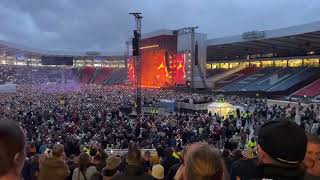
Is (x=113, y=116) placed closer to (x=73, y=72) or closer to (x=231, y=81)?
(x=231, y=81)

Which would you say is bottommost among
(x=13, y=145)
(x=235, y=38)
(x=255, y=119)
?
(x=255, y=119)

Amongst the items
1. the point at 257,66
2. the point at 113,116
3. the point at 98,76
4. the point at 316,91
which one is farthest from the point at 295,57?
the point at 98,76

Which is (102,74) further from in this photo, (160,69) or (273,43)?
(273,43)

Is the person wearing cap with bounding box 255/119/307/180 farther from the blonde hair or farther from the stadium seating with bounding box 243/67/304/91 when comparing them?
the stadium seating with bounding box 243/67/304/91

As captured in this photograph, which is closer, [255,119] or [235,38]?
[255,119]

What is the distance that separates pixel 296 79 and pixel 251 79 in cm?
833

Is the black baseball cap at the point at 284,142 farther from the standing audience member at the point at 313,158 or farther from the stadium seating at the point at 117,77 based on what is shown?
the stadium seating at the point at 117,77

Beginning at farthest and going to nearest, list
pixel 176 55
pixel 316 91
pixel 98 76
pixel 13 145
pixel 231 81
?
pixel 98 76 < pixel 231 81 < pixel 176 55 < pixel 316 91 < pixel 13 145

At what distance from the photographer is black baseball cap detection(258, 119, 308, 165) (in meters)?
1.89

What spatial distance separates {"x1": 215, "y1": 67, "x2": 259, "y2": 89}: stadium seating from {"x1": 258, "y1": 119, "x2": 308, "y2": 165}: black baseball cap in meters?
55.5

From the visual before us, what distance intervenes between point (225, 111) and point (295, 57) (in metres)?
33.5

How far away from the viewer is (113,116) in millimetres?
22781

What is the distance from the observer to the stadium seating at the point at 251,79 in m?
53.1

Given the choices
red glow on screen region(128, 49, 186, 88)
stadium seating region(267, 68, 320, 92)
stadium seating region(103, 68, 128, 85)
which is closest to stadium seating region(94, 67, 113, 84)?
stadium seating region(103, 68, 128, 85)
